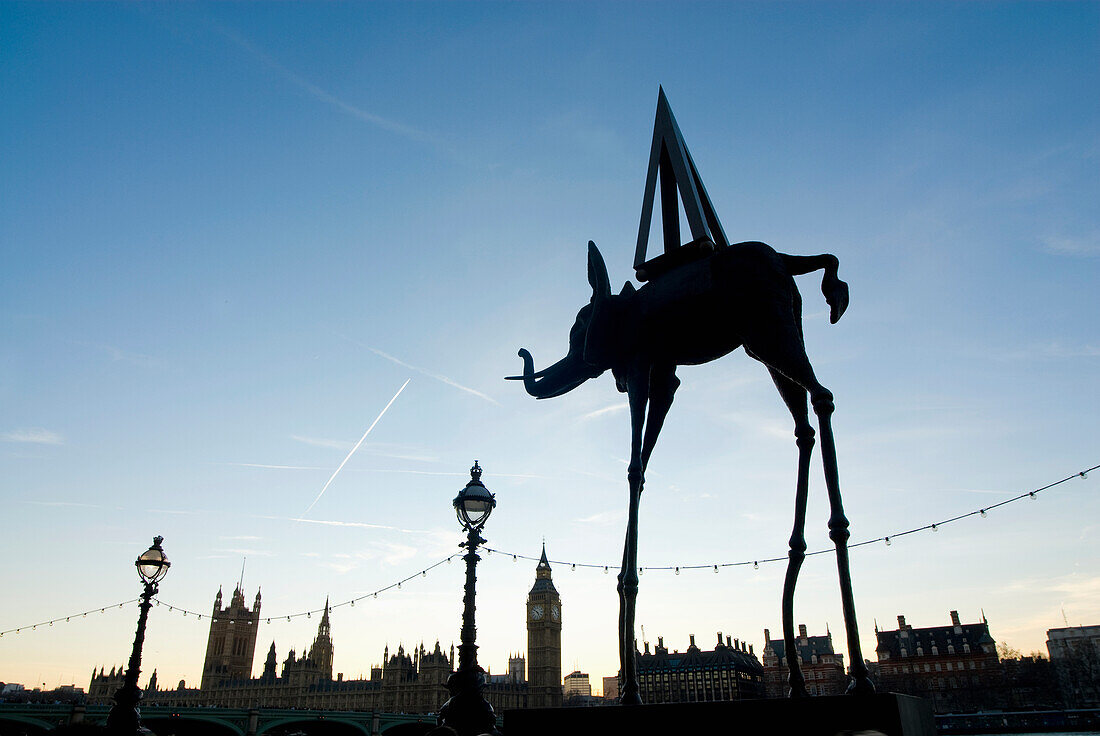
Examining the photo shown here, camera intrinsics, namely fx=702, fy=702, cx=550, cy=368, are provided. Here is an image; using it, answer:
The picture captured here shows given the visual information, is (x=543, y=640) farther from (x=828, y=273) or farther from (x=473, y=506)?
(x=828, y=273)

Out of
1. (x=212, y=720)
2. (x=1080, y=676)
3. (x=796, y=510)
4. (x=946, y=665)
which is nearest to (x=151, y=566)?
(x=796, y=510)

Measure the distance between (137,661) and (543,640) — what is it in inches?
4435

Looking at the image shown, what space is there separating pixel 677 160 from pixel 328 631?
140856 millimetres

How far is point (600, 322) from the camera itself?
6.14 m

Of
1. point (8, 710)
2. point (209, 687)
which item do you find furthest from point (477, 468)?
point (209, 687)

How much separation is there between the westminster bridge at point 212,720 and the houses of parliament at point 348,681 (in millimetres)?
23776

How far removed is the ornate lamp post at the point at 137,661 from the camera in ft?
35.4

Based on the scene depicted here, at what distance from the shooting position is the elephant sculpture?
487 centimetres

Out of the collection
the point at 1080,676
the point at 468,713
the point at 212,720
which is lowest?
the point at 212,720

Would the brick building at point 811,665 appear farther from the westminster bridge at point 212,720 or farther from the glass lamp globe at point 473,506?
the glass lamp globe at point 473,506

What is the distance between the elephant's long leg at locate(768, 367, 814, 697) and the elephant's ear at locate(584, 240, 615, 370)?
1.40 meters

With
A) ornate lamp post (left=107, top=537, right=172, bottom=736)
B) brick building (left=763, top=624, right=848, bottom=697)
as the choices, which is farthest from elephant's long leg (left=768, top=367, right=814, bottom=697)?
brick building (left=763, top=624, right=848, bottom=697)

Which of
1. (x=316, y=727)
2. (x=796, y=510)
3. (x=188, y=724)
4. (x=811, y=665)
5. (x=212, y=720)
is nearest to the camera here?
(x=796, y=510)

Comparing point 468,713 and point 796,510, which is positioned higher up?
point 796,510
